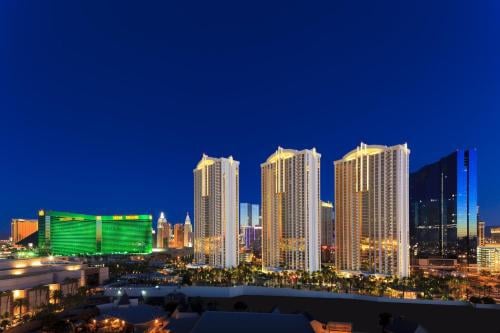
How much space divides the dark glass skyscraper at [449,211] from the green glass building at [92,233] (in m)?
42.0

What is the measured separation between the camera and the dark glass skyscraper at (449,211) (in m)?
57.5

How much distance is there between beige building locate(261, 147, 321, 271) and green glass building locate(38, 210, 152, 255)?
31778 mm

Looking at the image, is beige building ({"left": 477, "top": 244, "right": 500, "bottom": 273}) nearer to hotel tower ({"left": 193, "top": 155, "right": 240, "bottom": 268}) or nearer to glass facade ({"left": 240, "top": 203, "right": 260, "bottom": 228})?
hotel tower ({"left": 193, "top": 155, "right": 240, "bottom": 268})

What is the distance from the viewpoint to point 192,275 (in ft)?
119

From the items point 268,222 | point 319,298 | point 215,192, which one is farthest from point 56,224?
point 319,298

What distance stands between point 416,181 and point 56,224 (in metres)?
55.2

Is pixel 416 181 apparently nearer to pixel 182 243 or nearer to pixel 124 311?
pixel 182 243

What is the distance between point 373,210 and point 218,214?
15.8 meters

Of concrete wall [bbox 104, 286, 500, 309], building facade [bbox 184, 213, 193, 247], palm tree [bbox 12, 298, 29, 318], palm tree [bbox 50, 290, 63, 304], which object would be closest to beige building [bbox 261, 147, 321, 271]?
Result: concrete wall [bbox 104, 286, 500, 309]

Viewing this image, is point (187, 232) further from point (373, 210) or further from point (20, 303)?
point (20, 303)

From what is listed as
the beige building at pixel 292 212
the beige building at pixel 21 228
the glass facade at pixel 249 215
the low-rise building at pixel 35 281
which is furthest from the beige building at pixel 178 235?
the low-rise building at pixel 35 281

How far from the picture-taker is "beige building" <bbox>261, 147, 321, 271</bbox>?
3741 centimetres

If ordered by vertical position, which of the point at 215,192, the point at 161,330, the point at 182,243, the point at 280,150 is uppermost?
the point at 280,150

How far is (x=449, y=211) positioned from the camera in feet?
196
